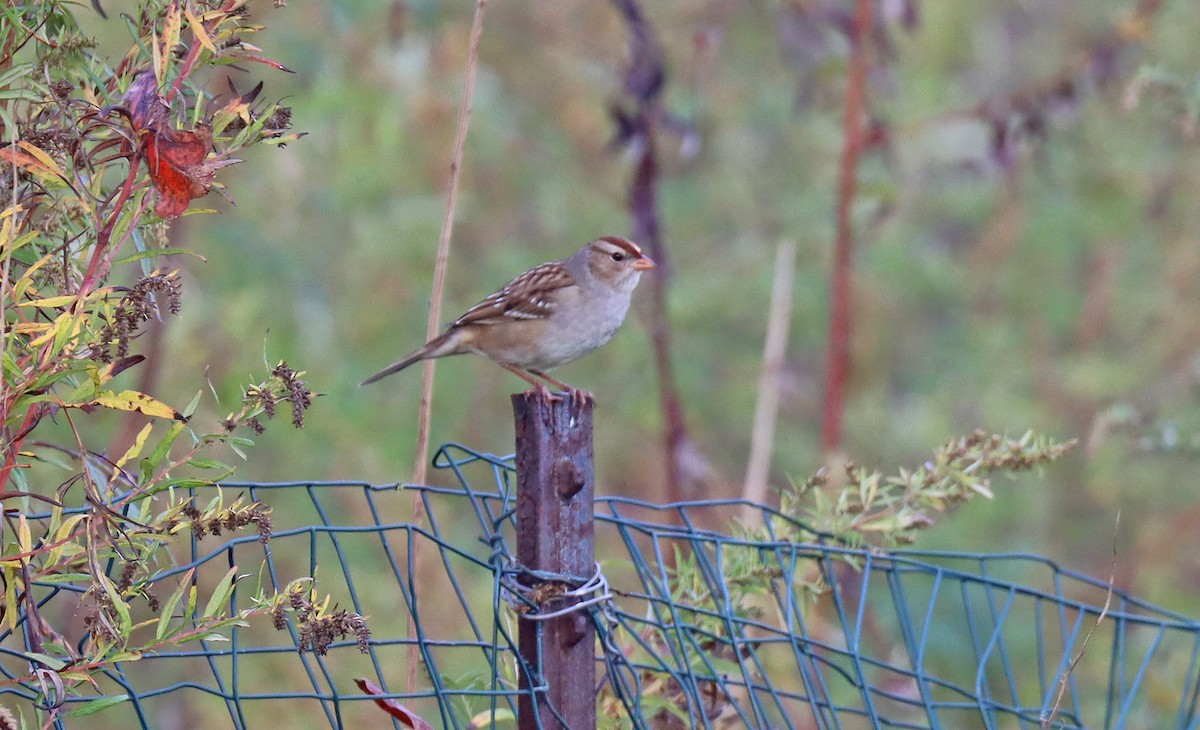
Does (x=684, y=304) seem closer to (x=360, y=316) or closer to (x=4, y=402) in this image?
(x=360, y=316)

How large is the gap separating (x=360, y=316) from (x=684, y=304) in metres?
2.04

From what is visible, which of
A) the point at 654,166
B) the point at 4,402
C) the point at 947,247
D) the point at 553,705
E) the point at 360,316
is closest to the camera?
the point at 4,402

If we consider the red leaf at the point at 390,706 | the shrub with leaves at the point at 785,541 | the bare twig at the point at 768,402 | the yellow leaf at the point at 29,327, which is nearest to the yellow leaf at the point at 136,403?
the yellow leaf at the point at 29,327

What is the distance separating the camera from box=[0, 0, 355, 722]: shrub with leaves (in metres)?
1.83

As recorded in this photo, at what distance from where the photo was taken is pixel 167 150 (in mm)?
1850

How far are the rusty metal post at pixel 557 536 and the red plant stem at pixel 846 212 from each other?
9.32 feet

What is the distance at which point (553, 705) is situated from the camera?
2.46 meters

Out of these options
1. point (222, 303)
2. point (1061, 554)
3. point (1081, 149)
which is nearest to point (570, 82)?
point (222, 303)

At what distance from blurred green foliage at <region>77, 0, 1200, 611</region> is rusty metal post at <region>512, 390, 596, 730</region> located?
316 cm

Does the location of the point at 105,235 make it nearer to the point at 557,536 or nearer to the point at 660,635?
the point at 557,536

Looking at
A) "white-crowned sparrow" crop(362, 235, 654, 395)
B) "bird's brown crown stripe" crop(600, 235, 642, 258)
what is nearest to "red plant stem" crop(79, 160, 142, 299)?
"white-crowned sparrow" crop(362, 235, 654, 395)

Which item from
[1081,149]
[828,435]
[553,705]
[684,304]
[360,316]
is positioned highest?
[1081,149]

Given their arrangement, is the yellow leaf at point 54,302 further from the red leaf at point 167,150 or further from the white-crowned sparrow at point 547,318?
the white-crowned sparrow at point 547,318

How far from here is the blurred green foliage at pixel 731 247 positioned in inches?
252
